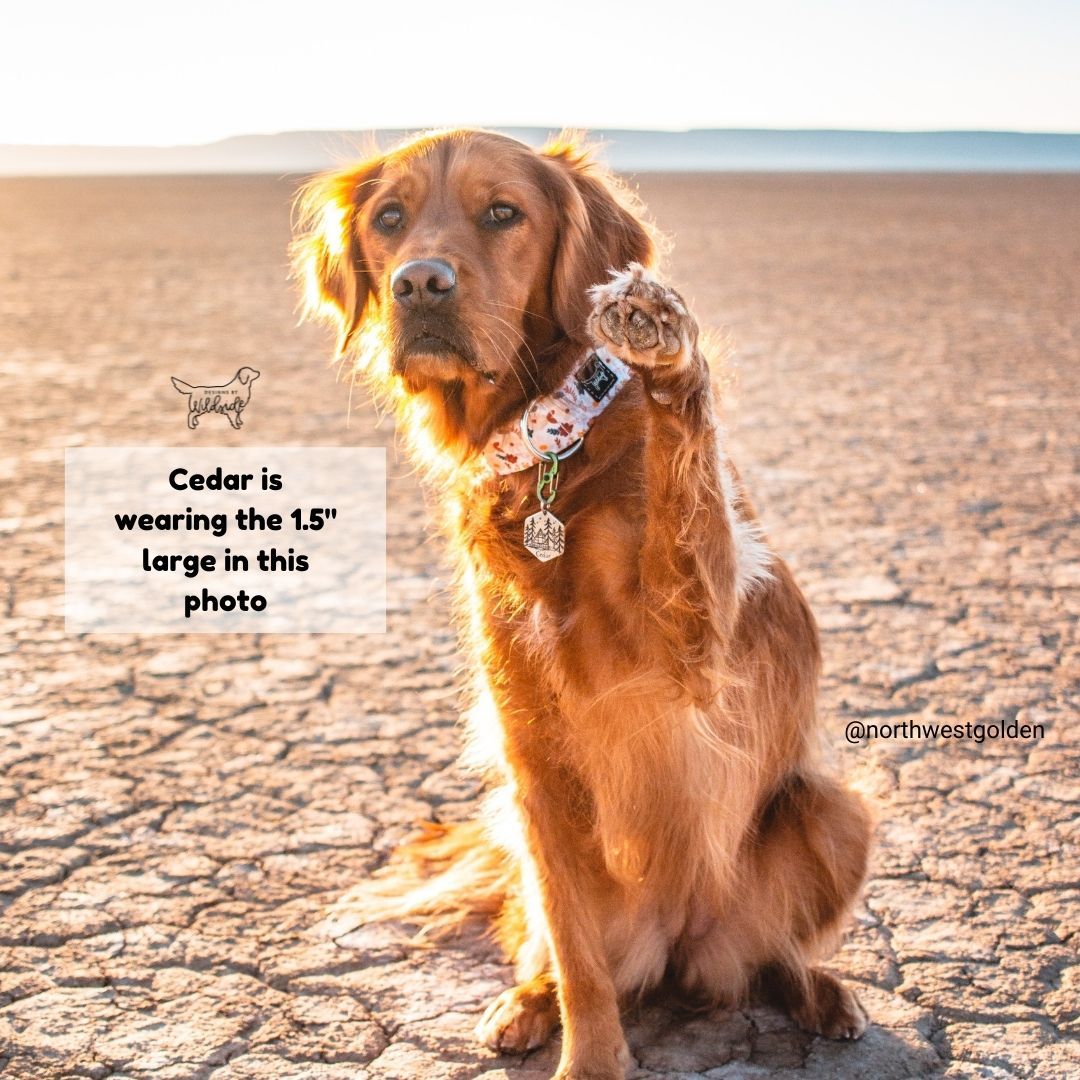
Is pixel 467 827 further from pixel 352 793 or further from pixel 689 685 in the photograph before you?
pixel 689 685

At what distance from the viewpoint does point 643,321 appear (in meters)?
2.27

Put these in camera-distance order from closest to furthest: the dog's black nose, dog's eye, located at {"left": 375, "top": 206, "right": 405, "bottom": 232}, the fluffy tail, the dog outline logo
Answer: the dog's black nose < dog's eye, located at {"left": 375, "top": 206, "right": 405, "bottom": 232} < the fluffy tail < the dog outline logo

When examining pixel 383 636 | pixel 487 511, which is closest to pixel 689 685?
pixel 487 511

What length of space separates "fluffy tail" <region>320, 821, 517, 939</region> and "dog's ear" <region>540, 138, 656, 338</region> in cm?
151

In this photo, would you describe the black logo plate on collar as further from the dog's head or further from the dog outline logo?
the dog outline logo

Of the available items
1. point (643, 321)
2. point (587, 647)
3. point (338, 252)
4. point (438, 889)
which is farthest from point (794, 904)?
point (338, 252)

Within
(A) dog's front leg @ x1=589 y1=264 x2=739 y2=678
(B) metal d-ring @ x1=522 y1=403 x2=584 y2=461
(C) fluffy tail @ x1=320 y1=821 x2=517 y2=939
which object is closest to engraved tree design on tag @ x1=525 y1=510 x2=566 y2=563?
(B) metal d-ring @ x1=522 y1=403 x2=584 y2=461

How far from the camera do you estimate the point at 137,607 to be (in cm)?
611

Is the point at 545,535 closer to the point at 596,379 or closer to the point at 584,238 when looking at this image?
the point at 596,379

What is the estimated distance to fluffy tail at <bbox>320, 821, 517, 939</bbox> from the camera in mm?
3607

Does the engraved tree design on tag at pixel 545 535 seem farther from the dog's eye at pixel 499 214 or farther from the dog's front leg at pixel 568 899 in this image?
the dog's eye at pixel 499 214

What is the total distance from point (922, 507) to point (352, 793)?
14.2ft

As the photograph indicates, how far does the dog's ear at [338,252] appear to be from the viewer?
138 inches

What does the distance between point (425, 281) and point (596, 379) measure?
0.46m
